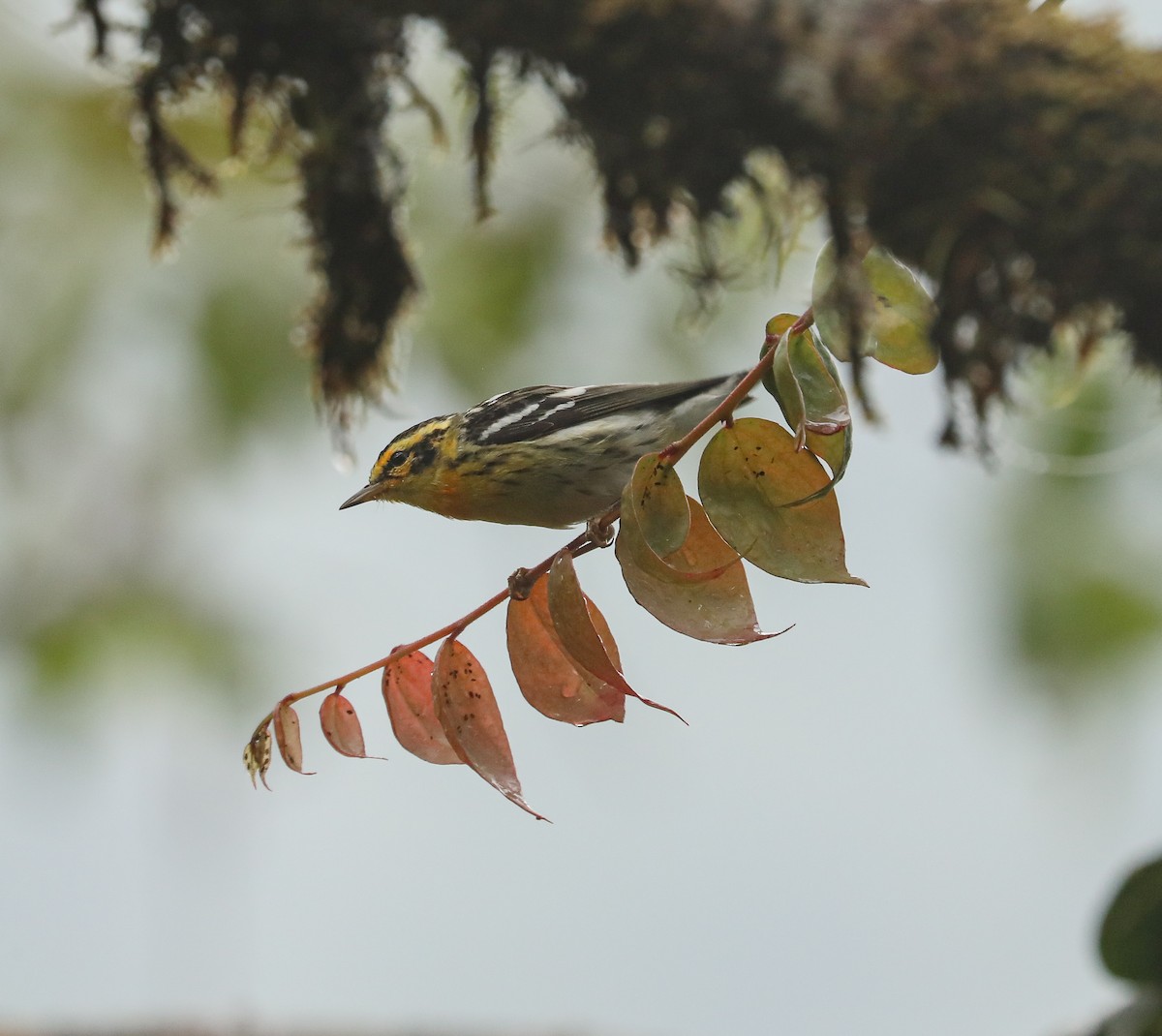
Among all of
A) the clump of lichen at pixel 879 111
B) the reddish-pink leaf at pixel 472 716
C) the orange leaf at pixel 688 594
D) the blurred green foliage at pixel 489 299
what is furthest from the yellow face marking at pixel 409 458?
the blurred green foliage at pixel 489 299

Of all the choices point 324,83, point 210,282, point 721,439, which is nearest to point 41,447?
point 210,282

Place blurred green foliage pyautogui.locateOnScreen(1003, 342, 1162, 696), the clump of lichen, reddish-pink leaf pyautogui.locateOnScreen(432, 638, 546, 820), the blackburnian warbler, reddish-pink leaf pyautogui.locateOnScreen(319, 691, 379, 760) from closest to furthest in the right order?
reddish-pink leaf pyautogui.locateOnScreen(432, 638, 546, 820) < reddish-pink leaf pyautogui.locateOnScreen(319, 691, 379, 760) < the clump of lichen < the blackburnian warbler < blurred green foliage pyautogui.locateOnScreen(1003, 342, 1162, 696)

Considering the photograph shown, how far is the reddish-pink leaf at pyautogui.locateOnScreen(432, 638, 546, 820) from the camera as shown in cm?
A: 121

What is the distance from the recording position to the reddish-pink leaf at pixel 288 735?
129cm

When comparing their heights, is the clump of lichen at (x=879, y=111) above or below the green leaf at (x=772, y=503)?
above

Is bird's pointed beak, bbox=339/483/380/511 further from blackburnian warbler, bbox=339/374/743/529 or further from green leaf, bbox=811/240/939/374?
green leaf, bbox=811/240/939/374

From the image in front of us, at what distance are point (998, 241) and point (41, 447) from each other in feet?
16.8

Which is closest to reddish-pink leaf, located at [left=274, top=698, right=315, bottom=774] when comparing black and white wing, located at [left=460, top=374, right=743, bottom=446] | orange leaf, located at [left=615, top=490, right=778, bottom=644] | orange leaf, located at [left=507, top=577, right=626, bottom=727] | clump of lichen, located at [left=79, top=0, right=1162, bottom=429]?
orange leaf, located at [left=507, top=577, right=626, bottom=727]

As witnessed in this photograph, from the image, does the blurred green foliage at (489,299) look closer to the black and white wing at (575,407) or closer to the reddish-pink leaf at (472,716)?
the black and white wing at (575,407)

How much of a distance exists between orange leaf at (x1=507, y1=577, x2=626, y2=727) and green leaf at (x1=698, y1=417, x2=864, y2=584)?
0.24 metres

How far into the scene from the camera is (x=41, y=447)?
6270 millimetres

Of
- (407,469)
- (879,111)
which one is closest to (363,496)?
(407,469)

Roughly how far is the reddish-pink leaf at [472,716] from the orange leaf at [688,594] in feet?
0.65

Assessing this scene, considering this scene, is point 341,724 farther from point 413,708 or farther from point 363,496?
point 363,496
